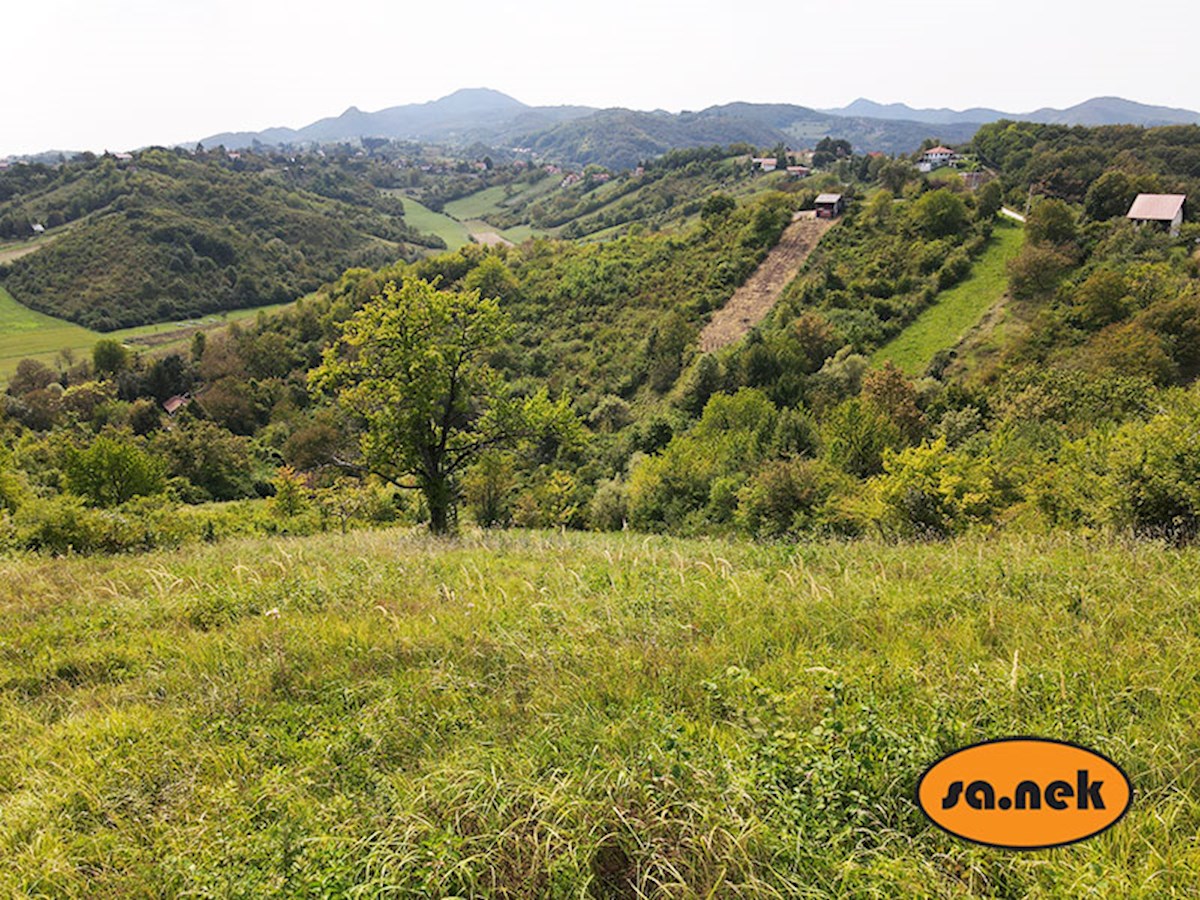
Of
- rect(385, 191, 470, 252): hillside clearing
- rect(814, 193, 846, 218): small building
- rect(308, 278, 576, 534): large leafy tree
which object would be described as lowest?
rect(308, 278, 576, 534): large leafy tree

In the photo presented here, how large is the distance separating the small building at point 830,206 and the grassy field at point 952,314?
2080 centimetres

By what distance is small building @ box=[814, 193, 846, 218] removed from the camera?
63.6 metres

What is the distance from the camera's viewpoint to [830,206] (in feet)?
210

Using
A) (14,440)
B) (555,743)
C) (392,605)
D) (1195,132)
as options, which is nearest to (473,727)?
(555,743)

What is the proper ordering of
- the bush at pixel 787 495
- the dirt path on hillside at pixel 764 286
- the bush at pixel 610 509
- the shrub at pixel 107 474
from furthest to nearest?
the dirt path on hillside at pixel 764 286
the bush at pixel 610 509
the shrub at pixel 107 474
the bush at pixel 787 495

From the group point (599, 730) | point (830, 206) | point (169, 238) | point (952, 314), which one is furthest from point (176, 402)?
point (599, 730)

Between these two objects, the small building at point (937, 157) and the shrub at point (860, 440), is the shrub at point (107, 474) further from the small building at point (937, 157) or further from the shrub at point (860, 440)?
the small building at point (937, 157)

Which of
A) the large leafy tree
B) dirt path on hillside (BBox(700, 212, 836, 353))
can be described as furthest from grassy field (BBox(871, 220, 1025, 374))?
the large leafy tree

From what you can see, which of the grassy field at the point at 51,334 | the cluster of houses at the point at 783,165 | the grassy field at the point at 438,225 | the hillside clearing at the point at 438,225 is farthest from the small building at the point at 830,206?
the grassy field at the point at 438,225

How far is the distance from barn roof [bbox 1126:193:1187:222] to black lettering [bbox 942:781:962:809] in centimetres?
5792

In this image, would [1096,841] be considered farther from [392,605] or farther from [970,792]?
[392,605]

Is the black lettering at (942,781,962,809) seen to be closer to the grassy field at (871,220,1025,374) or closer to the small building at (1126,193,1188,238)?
the grassy field at (871,220,1025,374)

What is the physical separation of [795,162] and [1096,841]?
14876 centimetres

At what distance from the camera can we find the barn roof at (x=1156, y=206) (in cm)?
4147
